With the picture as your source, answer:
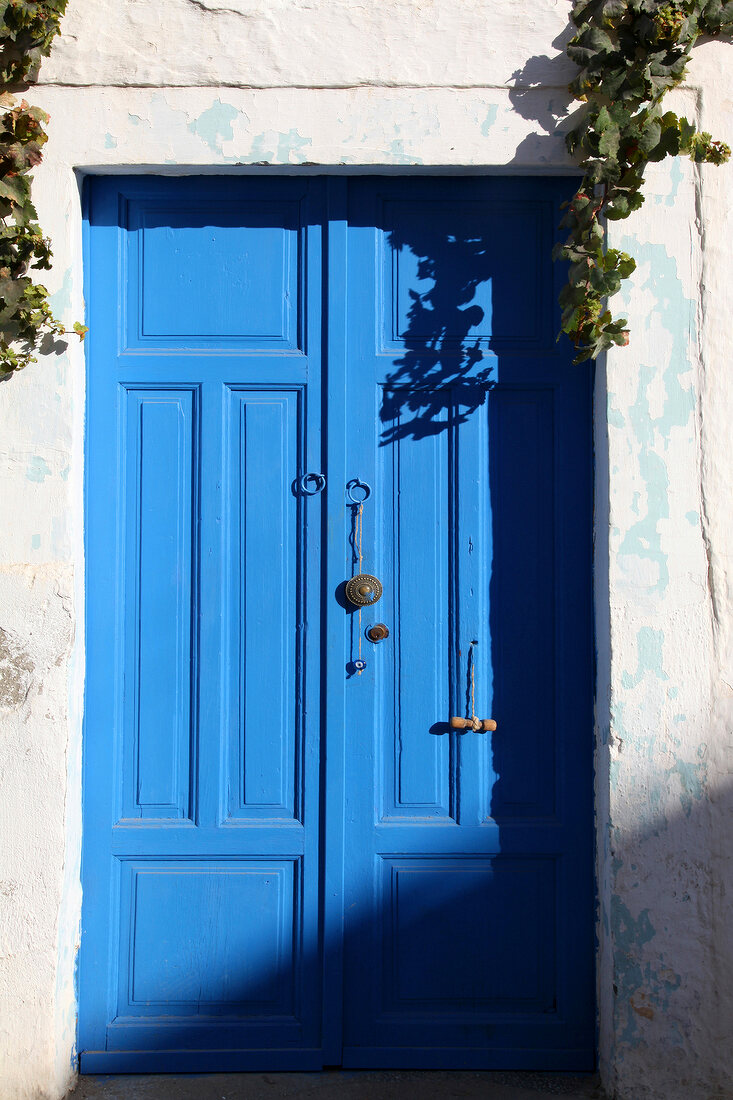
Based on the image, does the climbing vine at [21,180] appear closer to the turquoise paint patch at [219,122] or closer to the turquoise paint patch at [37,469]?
the turquoise paint patch at [37,469]

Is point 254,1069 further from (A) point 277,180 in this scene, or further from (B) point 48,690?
(A) point 277,180

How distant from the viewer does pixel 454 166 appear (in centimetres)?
250

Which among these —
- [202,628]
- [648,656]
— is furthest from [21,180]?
[648,656]

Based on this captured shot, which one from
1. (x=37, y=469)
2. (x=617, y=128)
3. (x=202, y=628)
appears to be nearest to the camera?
(x=617, y=128)

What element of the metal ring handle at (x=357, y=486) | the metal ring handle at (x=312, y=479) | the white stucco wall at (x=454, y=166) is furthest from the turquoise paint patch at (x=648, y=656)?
the metal ring handle at (x=312, y=479)

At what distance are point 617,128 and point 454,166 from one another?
0.47 meters

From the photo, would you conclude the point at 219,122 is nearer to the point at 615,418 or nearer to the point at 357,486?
the point at 357,486

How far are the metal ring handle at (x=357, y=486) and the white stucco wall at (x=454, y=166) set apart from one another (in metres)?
0.73

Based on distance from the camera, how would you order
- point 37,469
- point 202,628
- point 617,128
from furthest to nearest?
point 202,628
point 37,469
point 617,128

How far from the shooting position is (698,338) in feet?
8.18

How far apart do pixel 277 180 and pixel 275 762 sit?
71.5 inches

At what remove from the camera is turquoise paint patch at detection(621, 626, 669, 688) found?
2469 millimetres

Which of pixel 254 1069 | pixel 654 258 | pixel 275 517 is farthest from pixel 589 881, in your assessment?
pixel 654 258

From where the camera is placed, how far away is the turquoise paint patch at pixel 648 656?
247 centimetres
